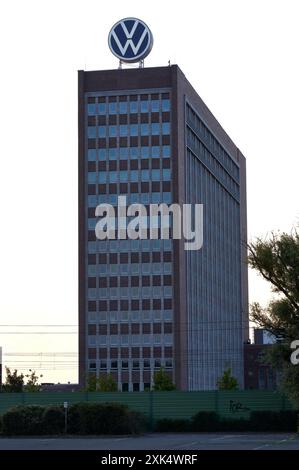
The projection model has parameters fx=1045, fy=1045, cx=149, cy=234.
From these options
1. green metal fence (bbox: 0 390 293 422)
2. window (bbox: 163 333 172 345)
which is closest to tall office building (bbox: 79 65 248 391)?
window (bbox: 163 333 172 345)

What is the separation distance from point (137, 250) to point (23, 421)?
9434 centimetres

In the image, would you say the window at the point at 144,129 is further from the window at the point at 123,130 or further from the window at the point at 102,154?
the window at the point at 102,154

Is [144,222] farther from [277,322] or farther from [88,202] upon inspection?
[277,322]

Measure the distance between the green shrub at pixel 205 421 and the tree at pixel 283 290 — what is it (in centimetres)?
852

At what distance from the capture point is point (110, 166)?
155 meters

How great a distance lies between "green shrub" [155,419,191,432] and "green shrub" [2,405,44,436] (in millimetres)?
9446

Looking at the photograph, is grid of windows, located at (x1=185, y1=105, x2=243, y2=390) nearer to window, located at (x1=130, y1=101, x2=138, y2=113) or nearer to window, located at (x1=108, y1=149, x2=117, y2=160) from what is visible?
window, located at (x1=130, y1=101, x2=138, y2=113)

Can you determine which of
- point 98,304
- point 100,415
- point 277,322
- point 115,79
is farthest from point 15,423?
point 115,79

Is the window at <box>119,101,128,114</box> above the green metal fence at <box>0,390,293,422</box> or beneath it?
above

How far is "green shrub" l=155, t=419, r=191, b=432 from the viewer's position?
217 ft

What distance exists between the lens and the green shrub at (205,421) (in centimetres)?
6619

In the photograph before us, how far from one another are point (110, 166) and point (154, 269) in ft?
55.2

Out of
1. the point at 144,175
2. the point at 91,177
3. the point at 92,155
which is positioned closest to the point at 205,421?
the point at 144,175

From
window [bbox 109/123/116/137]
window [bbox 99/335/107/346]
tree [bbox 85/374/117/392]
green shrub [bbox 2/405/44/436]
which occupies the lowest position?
green shrub [bbox 2/405/44/436]
